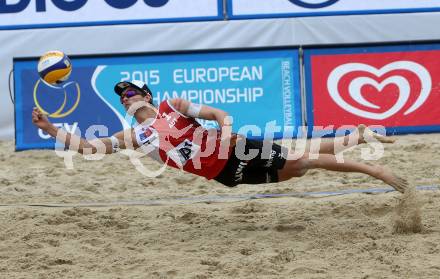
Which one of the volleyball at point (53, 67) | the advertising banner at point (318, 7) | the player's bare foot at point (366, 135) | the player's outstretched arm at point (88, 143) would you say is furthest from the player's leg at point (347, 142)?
the advertising banner at point (318, 7)

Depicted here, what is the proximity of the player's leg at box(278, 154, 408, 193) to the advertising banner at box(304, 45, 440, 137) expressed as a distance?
3589 millimetres

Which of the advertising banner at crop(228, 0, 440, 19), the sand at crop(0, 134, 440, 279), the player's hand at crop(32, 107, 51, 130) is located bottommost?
the sand at crop(0, 134, 440, 279)

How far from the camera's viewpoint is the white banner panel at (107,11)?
997 centimetres

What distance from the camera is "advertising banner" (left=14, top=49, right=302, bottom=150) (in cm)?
899

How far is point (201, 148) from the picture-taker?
540 centimetres

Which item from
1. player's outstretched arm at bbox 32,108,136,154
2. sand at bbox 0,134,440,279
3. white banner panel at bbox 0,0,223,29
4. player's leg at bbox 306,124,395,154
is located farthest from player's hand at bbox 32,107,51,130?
white banner panel at bbox 0,0,223,29

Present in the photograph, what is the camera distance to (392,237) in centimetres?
511

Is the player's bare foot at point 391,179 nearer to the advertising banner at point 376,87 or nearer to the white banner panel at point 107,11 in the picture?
the advertising banner at point 376,87

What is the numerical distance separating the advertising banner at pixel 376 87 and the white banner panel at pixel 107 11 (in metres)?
1.66

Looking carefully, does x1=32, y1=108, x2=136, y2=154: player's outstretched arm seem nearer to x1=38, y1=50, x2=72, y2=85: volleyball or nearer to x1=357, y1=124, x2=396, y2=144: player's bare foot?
x1=38, y1=50, x2=72, y2=85: volleyball

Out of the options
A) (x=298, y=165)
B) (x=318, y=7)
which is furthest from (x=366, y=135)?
(x=318, y=7)

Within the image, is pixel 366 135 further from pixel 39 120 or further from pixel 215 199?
pixel 39 120

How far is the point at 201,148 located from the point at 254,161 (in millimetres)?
377

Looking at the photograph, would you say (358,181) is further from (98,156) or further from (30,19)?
(30,19)
